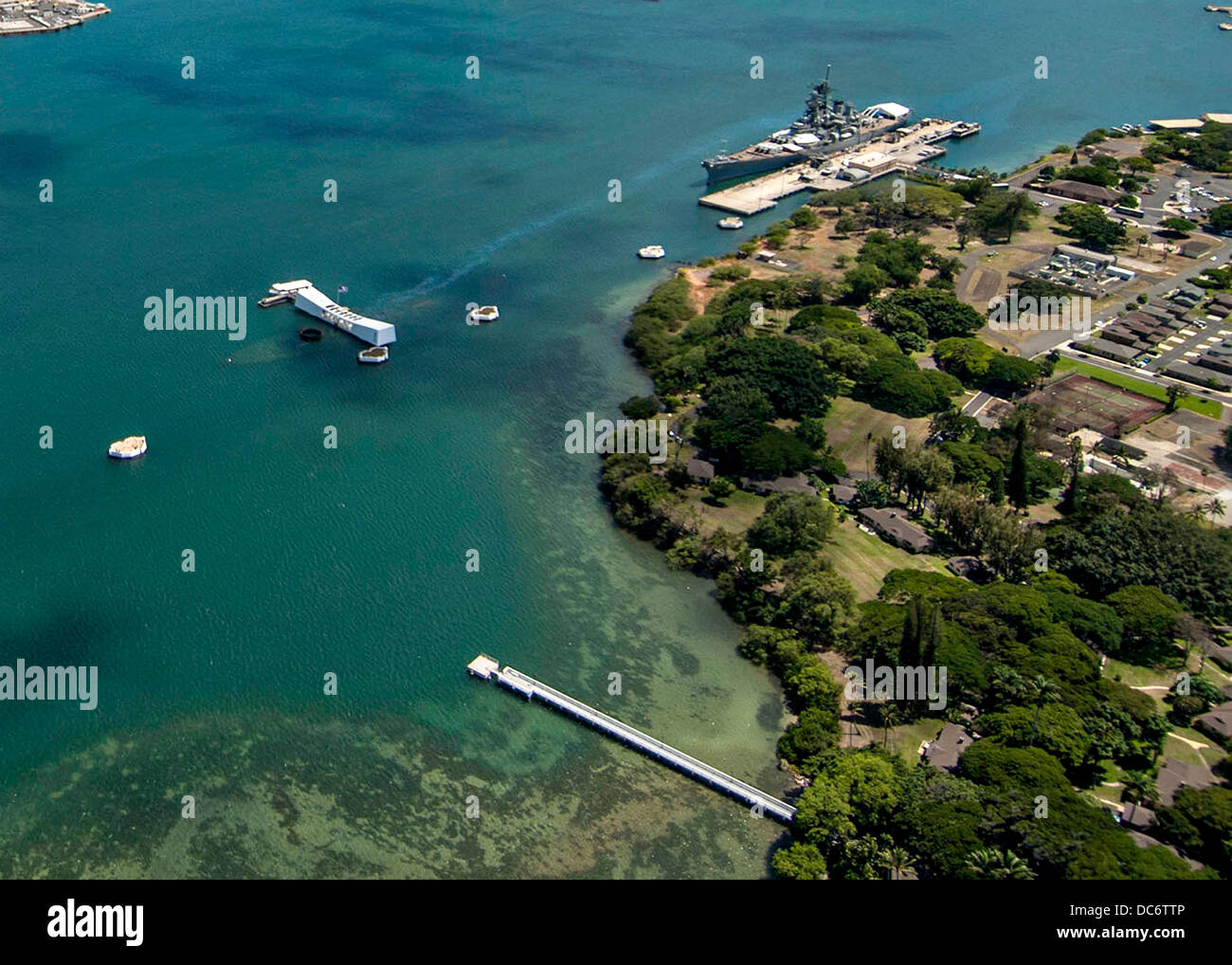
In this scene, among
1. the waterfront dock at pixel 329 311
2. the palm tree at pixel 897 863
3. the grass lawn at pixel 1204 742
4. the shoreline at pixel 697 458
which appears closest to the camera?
the palm tree at pixel 897 863

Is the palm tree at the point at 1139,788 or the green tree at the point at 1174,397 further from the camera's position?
the green tree at the point at 1174,397

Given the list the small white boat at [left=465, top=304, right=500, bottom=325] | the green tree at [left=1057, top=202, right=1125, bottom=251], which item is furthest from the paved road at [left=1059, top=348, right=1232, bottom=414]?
the small white boat at [left=465, top=304, right=500, bottom=325]

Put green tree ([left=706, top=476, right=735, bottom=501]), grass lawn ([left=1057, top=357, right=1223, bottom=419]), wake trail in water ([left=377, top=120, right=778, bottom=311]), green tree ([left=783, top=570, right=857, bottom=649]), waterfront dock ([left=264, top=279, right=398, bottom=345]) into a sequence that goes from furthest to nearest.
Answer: wake trail in water ([left=377, top=120, right=778, bottom=311]), waterfront dock ([left=264, top=279, right=398, bottom=345]), grass lawn ([left=1057, top=357, right=1223, bottom=419]), green tree ([left=706, top=476, right=735, bottom=501]), green tree ([left=783, top=570, right=857, bottom=649])

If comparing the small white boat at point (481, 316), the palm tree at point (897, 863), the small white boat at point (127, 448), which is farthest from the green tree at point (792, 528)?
the small white boat at point (127, 448)

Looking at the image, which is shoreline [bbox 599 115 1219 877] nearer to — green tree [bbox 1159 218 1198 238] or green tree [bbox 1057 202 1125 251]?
green tree [bbox 1057 202 1125 251]

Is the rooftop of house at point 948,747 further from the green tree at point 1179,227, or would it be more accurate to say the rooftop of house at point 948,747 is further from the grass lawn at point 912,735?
the green tree at point 1179,227

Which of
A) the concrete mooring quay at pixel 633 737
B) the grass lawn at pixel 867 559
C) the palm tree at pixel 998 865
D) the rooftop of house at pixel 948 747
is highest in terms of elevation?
the grass lawn at pixel 867 559
